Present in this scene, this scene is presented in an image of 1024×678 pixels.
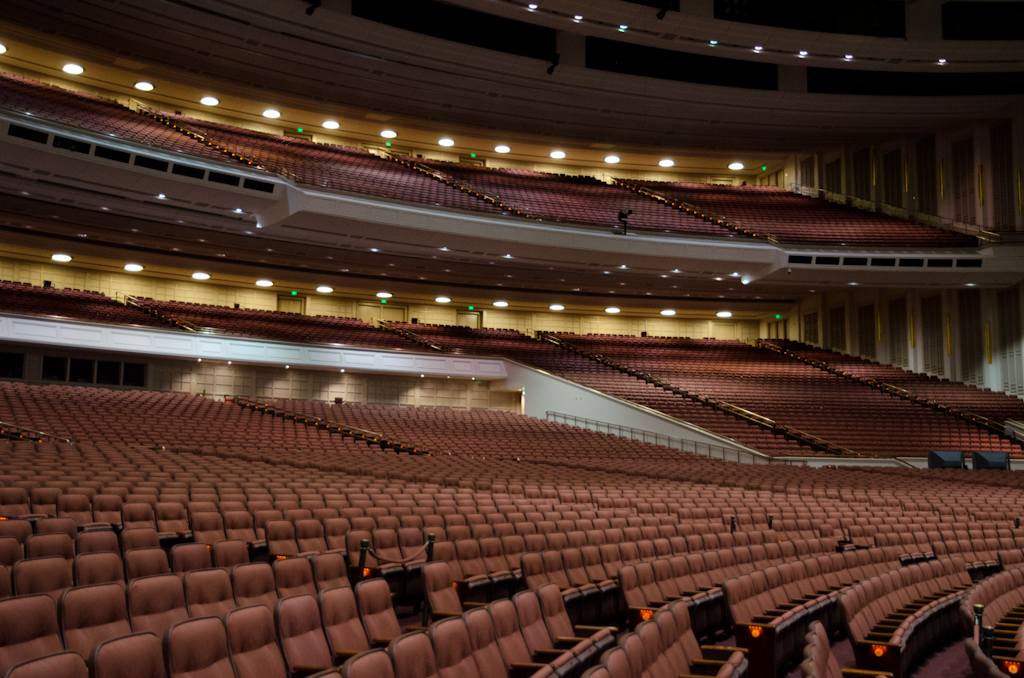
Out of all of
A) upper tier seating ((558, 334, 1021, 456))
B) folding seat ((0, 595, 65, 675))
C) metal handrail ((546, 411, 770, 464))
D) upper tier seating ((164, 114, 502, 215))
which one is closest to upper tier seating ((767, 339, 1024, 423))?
upper tier seating ((558, 334, 1021, 456))

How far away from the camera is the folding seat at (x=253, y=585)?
3.65 metres

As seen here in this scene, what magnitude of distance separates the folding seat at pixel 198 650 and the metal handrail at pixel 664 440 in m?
13.5

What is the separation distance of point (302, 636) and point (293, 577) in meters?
0.87

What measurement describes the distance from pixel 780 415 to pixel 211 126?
13546mm

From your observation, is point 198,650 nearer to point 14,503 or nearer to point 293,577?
point 293,577

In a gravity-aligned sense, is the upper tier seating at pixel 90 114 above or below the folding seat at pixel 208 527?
above

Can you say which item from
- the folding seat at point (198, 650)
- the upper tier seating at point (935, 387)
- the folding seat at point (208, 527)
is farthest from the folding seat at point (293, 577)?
the upper tier seating at point (935, 387)

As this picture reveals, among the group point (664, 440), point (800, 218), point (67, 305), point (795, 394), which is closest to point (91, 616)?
point (67, 305)

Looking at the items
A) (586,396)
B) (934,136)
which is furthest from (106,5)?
(934,136)

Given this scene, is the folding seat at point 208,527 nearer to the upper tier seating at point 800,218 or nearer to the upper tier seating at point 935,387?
the upper tier seating at point 800,218

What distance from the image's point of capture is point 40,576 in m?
3.33

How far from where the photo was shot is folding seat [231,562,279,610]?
12.0 ft

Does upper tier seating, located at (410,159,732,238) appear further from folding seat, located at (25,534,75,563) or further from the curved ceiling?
folding seat, located at (25,534,75,563)

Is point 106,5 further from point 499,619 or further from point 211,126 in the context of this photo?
point 499,619
